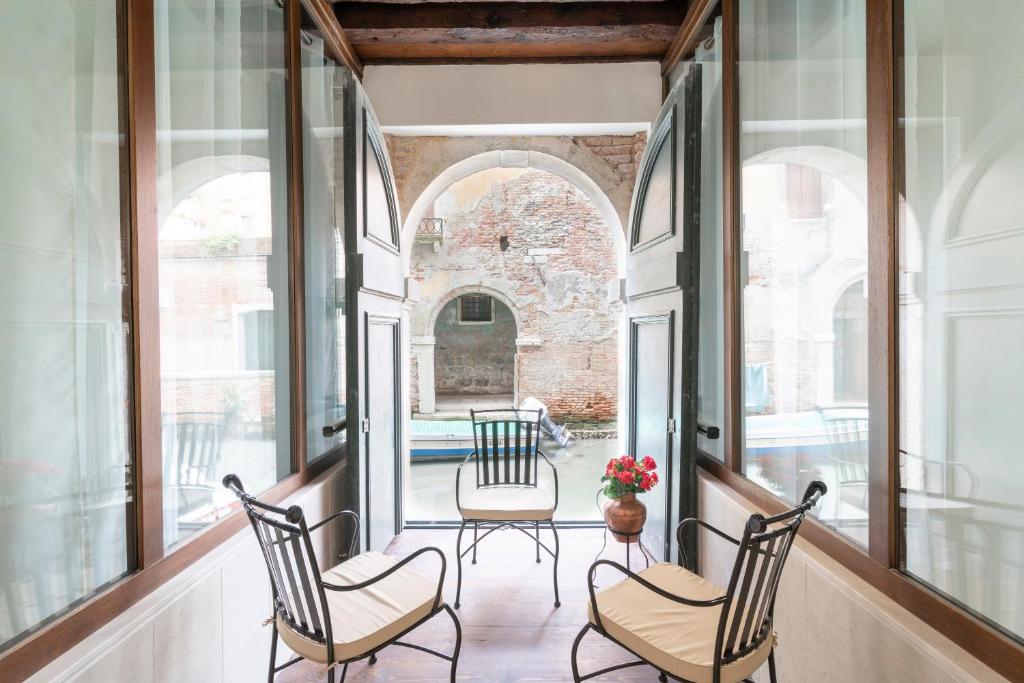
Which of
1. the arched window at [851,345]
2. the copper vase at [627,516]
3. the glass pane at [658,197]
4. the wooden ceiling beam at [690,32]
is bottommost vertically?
the copper vase at [627,516]

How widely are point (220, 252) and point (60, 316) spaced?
0.71 m

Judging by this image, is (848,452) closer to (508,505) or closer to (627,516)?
(627,516)

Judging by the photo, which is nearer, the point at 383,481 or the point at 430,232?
the point at 383,481

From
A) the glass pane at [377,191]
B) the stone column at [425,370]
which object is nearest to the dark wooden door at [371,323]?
the glass pane at [377,191]

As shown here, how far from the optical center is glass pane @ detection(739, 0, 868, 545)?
1.56 meters

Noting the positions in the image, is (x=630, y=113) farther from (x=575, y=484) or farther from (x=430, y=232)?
(x=430, y=232)

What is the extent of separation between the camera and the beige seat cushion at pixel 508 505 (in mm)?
2715

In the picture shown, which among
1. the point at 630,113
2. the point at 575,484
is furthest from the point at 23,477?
the point at 575,484

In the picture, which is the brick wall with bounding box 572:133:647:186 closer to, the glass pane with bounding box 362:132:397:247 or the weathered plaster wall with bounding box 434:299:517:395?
the glass pane with bounding box 362:132:397:247

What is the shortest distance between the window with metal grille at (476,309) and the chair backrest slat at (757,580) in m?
11.8

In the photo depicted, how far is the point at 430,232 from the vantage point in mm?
9945

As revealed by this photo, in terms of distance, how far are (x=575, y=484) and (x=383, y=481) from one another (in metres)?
3.44

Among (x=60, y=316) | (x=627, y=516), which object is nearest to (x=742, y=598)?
(x=627, y=516)

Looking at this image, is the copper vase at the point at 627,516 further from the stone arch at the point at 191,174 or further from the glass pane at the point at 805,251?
the stone arch at the point at 191,174
